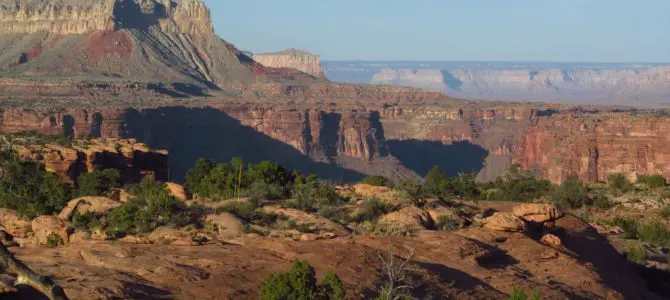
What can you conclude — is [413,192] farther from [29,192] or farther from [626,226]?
[29,192]

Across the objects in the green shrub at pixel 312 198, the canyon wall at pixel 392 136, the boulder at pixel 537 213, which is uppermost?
the boulder at pixel 537 213

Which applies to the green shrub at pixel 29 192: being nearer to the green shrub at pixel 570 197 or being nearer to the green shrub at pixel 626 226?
the green shrub at pixel 626 226

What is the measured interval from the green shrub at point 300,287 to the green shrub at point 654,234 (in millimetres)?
18327

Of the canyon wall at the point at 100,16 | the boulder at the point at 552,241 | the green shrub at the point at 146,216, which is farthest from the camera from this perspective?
the canyon wall at the point at 100,16

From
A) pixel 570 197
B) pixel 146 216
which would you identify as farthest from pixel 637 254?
pixel 146 216

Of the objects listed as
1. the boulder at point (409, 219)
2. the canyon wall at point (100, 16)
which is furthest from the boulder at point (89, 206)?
the canyon wall at point (100, 16)

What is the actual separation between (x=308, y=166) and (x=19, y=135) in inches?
2003

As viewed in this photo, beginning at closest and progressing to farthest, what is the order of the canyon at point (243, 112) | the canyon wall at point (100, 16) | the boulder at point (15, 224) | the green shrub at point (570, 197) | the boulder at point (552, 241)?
the boulder at point (15, 224) → the boulder at point (552, 241) → the green shrub at point (570, 197) → the canyon at point (243, 112) → the canyon wall at point (100, 16)

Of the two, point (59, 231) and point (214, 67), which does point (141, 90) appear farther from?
point (59, 231)

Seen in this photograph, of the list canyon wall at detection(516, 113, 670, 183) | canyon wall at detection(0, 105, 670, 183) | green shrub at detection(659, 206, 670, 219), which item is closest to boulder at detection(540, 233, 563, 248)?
green shrub at detection(659, 206, 670, 219)

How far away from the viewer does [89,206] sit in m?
31.9

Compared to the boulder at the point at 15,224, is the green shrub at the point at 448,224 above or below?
above

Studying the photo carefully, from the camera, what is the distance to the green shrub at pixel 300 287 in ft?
69.7

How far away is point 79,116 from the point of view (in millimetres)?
92250
